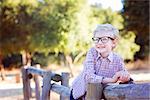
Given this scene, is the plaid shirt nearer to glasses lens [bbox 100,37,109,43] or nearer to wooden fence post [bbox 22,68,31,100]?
glasses lens [bbox 100,37,109,43]

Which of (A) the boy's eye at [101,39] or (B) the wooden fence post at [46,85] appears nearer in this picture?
(A) the boy's eye at [101,39]

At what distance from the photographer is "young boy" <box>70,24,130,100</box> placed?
2820 millimetres

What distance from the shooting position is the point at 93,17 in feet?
60.8

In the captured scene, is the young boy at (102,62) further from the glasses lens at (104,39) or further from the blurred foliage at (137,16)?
the blurred foliage at (137,16)

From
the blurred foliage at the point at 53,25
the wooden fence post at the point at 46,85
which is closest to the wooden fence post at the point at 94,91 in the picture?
the wooden fence post at the point at 46,85

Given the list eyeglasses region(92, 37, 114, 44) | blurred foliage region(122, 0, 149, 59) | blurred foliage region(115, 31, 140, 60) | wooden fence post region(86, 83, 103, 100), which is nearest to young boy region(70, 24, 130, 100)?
eyeglasses region(92, 37, 114, 44)

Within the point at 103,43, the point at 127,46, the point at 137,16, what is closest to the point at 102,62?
the point at 103,43

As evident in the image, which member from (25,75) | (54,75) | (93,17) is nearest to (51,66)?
(93,17)

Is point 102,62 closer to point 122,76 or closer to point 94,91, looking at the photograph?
point 122,76

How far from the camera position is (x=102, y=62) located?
9.56 ft

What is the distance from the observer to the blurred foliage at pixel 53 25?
1709 centimetres

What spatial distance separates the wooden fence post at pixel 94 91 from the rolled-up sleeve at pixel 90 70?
0.12 meters

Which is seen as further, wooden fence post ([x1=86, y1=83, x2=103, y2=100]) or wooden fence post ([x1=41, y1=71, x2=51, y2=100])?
wooden fence post ([x1=41, y1=71, x2=51, y2=100])

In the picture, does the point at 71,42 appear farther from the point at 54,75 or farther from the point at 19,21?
the point at 54,75
